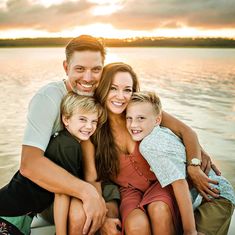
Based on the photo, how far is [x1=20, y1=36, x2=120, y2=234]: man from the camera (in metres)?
2.36

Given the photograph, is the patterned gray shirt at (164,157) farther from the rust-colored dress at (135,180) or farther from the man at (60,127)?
the man at (60,127)

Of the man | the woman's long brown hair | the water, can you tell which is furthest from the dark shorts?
the water

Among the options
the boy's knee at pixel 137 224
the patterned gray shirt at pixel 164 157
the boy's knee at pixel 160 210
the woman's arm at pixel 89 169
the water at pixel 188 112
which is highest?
the patterned gray shirt at pixel 164 157

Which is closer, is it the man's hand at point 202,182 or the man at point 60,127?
the man at point 60,127

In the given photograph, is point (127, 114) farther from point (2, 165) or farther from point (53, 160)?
point (2, 165)

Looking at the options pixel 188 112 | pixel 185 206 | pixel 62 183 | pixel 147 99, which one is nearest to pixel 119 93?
pixel 147 99

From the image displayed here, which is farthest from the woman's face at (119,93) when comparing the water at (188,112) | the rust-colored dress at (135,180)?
the water at (188,112)

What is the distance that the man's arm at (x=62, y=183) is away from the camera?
2350mm

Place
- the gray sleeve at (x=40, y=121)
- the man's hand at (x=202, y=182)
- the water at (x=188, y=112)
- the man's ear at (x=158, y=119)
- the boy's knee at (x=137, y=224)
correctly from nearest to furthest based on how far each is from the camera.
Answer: the boy's knee at (x=137, y=224) < the gray sleeve at (x=40, y=121) < the man's hand at (x=202, y=182) < the man's ear at (x=158, y=119) < the water at (x=188, y=112)

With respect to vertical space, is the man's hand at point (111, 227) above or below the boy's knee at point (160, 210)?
below

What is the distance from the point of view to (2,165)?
19.9 feet

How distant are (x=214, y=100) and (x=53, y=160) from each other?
9.68m

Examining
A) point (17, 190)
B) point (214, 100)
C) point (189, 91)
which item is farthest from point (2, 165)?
point (189, 91)

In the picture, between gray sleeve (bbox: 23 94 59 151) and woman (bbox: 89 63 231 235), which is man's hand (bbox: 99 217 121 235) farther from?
gray sleeve (bbox: 23 94 59 151)
